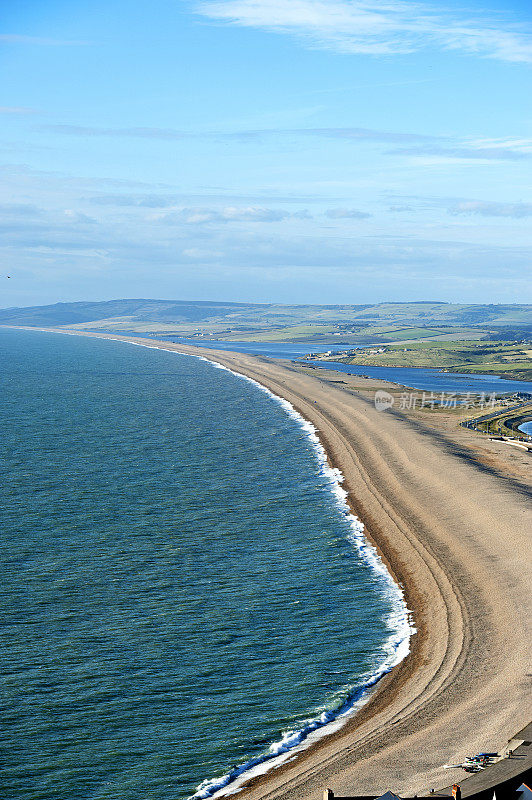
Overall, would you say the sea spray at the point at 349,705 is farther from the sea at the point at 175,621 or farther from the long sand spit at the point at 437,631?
the long sand spit at the point at 437,631

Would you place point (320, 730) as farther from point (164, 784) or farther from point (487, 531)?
point (487, 531)

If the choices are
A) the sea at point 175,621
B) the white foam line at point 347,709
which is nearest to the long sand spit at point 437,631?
the white foam line at point 347,709

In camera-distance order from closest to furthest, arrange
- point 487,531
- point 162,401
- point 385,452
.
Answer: point 487,531, point 385,452, point 162,401

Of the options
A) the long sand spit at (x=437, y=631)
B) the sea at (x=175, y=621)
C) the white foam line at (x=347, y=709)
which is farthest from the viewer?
the sea at (x=175, y=621)

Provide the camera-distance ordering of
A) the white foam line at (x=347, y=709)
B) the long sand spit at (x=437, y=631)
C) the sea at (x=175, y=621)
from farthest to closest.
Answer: the sea at (x=175, y=621), the long sand spit at (x=437, y=631), the white foam line at (x=347, y=709)

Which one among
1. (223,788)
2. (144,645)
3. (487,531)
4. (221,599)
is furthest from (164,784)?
(487,531)

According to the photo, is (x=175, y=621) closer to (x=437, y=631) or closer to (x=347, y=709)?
(x=347, y=709)

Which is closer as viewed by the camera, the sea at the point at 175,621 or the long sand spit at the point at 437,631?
the long sand spit at the point at 437,631
